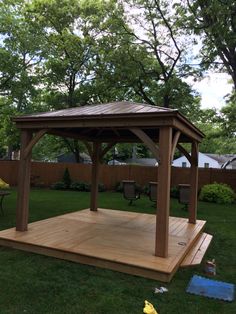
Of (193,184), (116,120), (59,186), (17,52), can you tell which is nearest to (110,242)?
(116,120)

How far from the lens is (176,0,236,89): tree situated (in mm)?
12164

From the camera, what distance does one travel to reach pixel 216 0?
38.8 ft

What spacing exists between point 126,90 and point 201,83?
4128 millimetres

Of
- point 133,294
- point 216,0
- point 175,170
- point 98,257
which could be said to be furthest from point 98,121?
point 175,170

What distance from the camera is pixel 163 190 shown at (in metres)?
5.24

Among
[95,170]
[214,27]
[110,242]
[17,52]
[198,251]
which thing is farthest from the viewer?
[17,52]

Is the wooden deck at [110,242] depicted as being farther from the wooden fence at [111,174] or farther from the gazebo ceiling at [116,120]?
the wooden fence at [111,174]

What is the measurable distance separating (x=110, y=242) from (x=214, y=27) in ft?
33.7

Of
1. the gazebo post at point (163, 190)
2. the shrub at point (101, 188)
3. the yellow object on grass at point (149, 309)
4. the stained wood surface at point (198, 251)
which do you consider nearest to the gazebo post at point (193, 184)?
the stained wood surface at point (198, 251)

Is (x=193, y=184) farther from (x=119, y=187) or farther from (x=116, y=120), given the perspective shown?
(x=119, y=187)

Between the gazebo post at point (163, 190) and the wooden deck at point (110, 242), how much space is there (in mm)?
297

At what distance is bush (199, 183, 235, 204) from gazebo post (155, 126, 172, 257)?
30.1ft

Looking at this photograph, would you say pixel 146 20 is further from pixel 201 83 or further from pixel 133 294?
pixel 133 294

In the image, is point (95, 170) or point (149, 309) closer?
point (149, 309)
